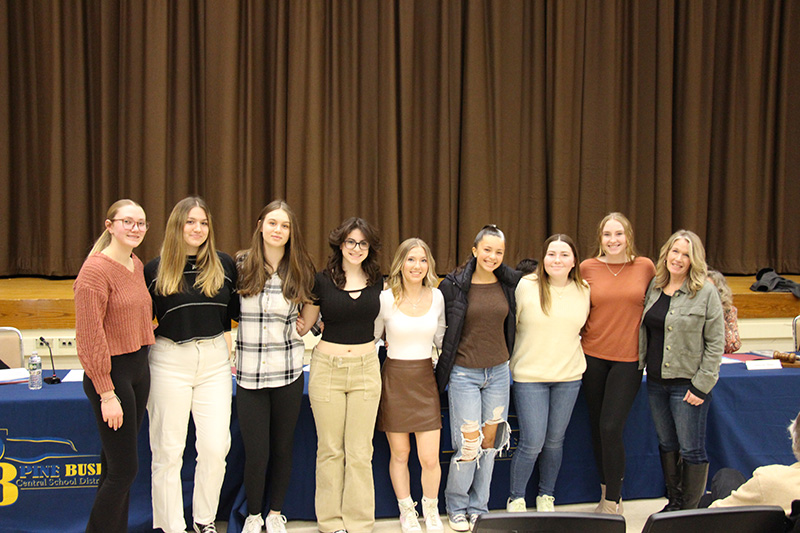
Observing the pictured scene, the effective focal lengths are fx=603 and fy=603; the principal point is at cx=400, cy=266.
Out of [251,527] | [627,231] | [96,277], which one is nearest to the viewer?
[96,277]

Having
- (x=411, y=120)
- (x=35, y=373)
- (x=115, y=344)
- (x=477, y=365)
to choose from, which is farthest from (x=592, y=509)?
(x=411, y=120)

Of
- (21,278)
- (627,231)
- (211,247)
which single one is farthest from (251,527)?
(21,278)

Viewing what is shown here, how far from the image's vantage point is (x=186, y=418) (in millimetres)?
2482

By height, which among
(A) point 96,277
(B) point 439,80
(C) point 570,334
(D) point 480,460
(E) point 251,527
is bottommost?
(E) point 251,527

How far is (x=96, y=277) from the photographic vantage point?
215 cm

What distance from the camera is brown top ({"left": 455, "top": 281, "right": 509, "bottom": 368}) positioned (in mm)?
2738

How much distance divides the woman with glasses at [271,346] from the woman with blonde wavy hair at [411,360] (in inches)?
15.5

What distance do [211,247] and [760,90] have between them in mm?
6320

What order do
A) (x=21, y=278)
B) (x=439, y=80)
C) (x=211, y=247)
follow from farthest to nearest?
(x=439, y=80) → (x=21, y=278) → (x=211, y=247)

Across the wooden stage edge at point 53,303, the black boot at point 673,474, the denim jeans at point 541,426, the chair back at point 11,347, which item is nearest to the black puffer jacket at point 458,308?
the denim jeans at point 541,426

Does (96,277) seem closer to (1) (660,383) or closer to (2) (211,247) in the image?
(2) (211,247)

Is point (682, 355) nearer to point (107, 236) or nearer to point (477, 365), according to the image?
point (477, 365)

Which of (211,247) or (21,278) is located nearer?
(211,247)

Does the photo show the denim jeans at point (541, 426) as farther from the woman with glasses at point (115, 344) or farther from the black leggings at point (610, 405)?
the woman with glasses at point (115, 344)
